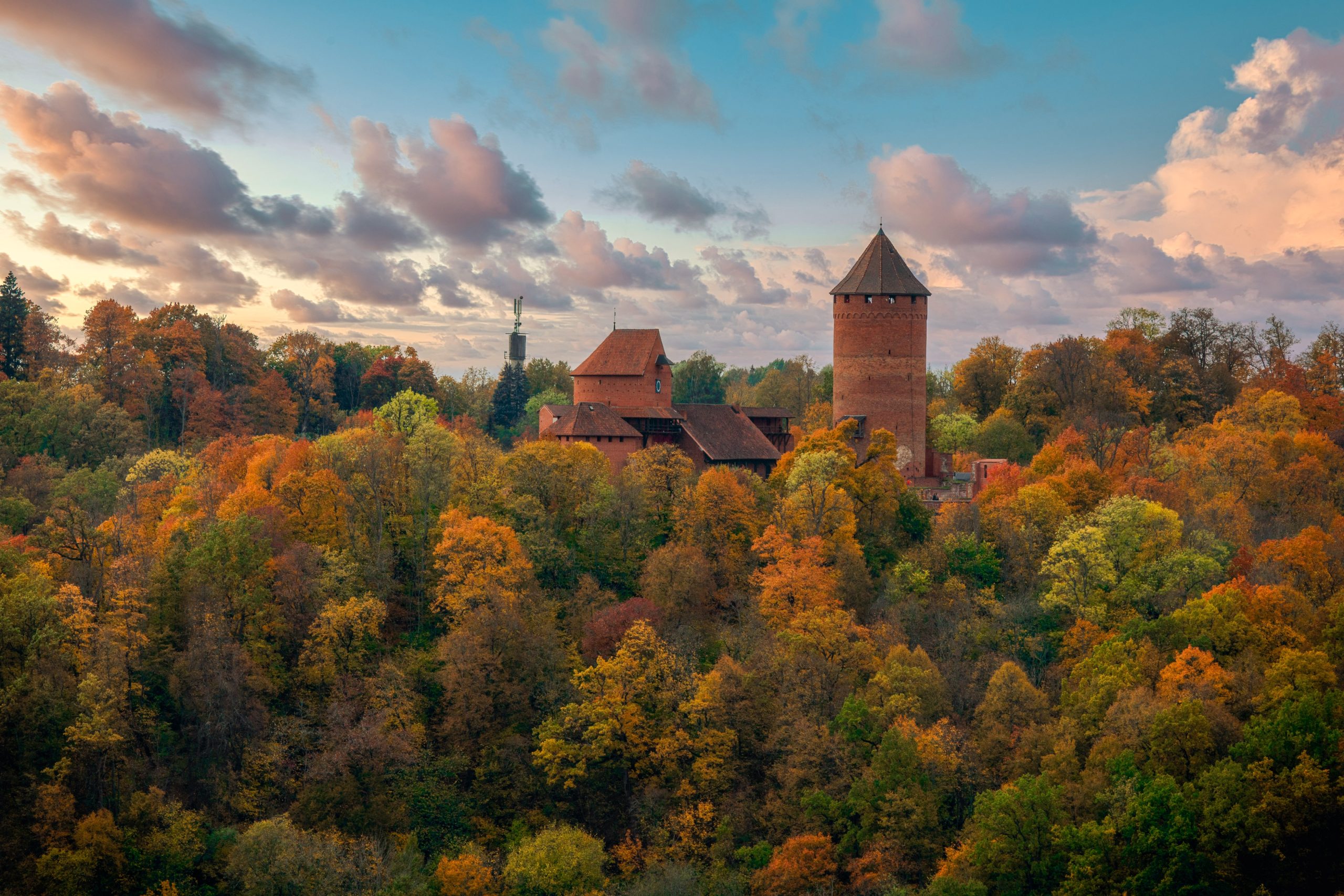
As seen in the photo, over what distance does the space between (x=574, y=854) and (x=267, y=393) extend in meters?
45.1

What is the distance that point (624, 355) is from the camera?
49.7 m

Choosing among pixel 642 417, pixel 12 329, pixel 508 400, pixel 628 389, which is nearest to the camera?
pixel 642 417

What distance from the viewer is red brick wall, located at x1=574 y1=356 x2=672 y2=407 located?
161 feet

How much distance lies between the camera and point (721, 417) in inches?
1976

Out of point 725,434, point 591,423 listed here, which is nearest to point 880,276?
point 725,434

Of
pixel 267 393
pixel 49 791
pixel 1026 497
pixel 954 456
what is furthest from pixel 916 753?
pixel 267 393

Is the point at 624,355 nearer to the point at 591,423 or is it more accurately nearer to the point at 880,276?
the point at 591,423

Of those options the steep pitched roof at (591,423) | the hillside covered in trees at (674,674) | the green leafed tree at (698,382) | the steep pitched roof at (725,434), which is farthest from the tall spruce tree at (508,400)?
the hillside covered in trees at (674,674)

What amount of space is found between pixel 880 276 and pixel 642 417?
41.9ft

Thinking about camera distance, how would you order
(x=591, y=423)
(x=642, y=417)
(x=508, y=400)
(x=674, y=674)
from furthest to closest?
(x=508, y=400) → (x=642, y=417) → (x=591, y=423) → (x=674, y=674)

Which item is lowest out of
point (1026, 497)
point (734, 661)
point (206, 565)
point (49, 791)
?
point (49, 791)

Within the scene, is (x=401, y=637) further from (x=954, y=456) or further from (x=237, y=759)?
(x=954, y=456)

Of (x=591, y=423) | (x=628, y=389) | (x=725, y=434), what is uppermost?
(x=628, y=389)

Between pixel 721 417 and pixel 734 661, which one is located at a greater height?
pixel 721 417
